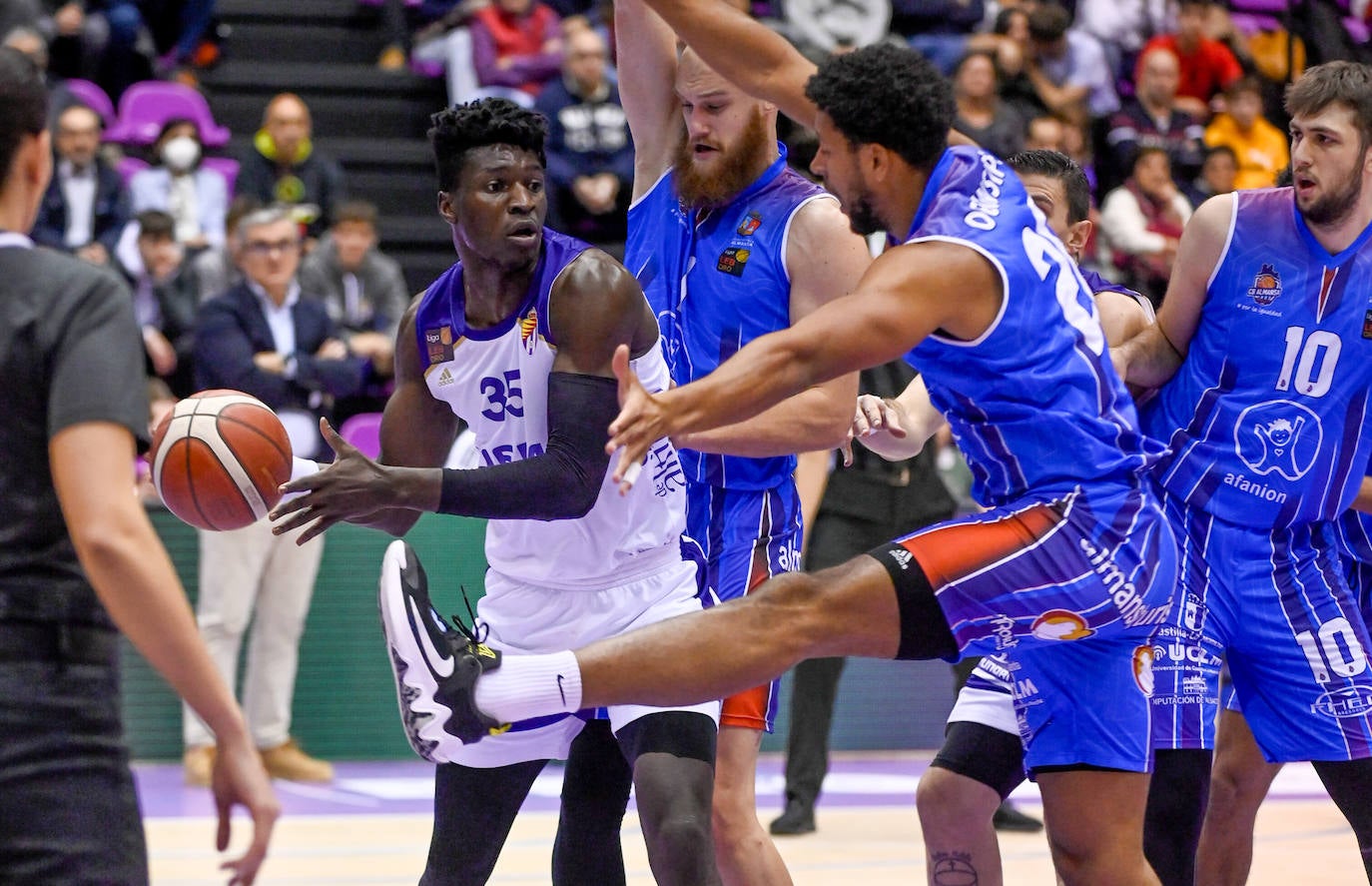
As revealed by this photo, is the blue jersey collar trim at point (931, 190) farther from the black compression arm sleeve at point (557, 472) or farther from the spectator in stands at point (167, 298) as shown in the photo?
the spectator in stands at point (167, 298)

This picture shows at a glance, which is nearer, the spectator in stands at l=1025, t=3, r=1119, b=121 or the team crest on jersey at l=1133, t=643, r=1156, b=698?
the team crest on jersey at l=1133, t=643, r=1156, b=698

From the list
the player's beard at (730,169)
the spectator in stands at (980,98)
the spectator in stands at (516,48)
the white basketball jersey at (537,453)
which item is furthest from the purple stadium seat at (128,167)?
the white basketball jersey at (537,453)

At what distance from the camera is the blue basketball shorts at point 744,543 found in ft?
15.2

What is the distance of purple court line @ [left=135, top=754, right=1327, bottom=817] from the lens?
8125 mm

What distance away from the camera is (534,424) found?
4.37 m

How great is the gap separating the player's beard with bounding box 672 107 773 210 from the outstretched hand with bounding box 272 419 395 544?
153 cm

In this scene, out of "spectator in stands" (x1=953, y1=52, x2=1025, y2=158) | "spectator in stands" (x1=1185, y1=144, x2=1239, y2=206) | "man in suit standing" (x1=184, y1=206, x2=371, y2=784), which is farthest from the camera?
"spectator in stands" (x1=1185, y1=144, x2=1239, y2=206)

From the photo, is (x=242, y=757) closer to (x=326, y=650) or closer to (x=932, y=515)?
(x=932, y=515)

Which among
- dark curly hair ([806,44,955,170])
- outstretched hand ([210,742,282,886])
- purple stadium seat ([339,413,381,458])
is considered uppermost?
dark curly hair ([806,44,955,170])

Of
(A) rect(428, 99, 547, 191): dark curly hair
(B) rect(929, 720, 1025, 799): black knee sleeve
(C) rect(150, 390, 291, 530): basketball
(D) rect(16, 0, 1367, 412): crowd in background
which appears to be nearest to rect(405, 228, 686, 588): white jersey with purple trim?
(A) rect(428, 99, 547, 191): dark curly hair

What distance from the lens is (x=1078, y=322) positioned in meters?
4.00

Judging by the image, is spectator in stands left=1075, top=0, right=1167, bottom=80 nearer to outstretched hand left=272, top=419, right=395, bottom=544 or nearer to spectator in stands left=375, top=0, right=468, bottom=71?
spectator in stands left=375, top=0, right=468, bottom=71

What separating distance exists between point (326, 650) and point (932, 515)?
338 cm

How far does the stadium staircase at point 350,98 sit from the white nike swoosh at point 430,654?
919 centimetres
